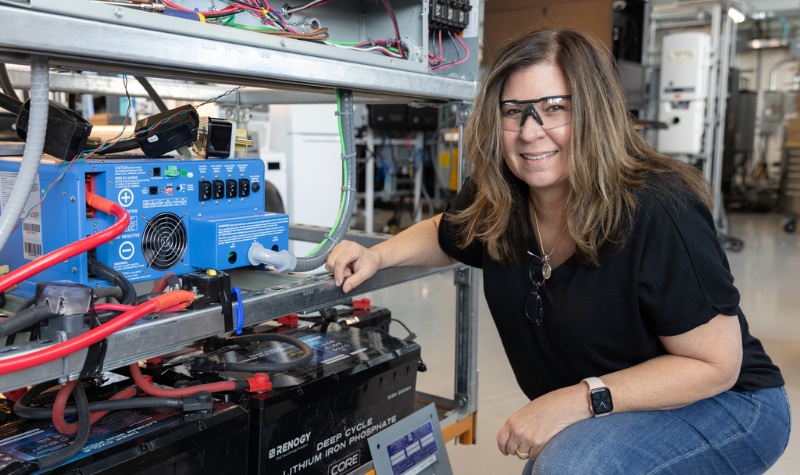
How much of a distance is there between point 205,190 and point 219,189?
0.03 metres

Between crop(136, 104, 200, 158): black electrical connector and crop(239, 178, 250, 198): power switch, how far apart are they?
96 millimetres

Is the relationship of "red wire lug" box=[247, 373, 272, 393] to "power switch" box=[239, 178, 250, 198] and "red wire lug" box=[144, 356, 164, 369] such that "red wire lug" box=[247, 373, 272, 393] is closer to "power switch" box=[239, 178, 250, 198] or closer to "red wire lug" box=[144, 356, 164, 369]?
"red wire lug" box=[144, 356, 164, 369]

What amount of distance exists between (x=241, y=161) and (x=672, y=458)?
0.81 metres

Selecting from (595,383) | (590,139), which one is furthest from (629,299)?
(590,139)

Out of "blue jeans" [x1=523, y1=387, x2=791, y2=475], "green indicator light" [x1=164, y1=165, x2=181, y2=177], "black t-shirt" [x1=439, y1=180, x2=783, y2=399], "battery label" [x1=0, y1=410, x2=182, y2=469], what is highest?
"green indicator light" [x1=164, y1=165, x2=181, y2=177]

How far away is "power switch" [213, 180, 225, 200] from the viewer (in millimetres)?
999

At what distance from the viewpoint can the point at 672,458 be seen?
104cm

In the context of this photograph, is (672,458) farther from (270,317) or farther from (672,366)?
(270,317)

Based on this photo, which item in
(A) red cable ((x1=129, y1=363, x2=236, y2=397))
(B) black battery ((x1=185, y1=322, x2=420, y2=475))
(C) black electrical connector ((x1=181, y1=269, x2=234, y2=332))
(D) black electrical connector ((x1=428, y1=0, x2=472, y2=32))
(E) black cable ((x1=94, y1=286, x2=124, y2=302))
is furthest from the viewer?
(D) black electrical connector ((x1=428, y1=0, x2=472, y2=32))

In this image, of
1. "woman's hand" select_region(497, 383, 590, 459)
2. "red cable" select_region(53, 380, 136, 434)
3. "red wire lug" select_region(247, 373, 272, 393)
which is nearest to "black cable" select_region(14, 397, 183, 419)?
"red cable" select_region(53, 380, 136, 434)

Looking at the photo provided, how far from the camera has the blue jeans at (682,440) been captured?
3.29ft

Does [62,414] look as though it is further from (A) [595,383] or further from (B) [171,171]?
→ (A) [595,383]

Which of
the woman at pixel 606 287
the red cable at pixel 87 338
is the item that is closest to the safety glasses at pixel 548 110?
the woman at pixel 606 287

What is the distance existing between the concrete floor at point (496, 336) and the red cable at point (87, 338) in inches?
49.2
